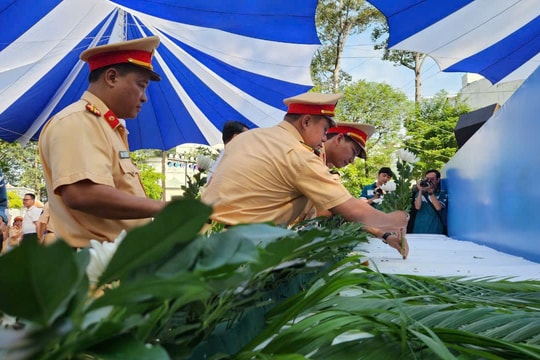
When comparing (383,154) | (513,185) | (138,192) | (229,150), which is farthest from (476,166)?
(383,154)

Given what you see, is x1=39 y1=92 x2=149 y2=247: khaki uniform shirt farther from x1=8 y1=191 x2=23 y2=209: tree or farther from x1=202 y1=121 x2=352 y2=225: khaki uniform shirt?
x1=8 y1=191 x2=23 y2=209: tree

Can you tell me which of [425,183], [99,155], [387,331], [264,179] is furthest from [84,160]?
[425,183]

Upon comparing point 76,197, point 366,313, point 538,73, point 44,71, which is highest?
point 44,71

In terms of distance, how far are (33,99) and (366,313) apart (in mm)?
5428

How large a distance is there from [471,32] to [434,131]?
1428 centimetres

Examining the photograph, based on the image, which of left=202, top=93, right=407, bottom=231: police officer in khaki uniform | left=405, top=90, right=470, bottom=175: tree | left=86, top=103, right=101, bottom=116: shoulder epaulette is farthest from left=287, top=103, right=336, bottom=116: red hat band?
left=405, top=90, right=470, bottom=175: tree

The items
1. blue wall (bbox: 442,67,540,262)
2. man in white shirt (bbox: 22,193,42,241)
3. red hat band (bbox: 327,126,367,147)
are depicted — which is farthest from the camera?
man in white shirt (bbox: 22,193,42,241)

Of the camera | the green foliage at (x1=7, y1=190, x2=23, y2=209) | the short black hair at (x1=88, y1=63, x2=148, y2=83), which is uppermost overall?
the short black hair at (x1=88, y1=63, x2=148, y2=83)

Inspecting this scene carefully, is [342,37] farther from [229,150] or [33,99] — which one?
[229,150]

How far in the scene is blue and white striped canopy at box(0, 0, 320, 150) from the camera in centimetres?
438

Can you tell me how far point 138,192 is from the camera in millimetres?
1678

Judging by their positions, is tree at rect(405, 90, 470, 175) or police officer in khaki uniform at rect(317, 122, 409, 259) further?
tree at rect(405, 90, 470, 175)

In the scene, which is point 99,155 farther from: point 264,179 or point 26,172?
point 26,172

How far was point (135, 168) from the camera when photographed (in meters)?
1.69
